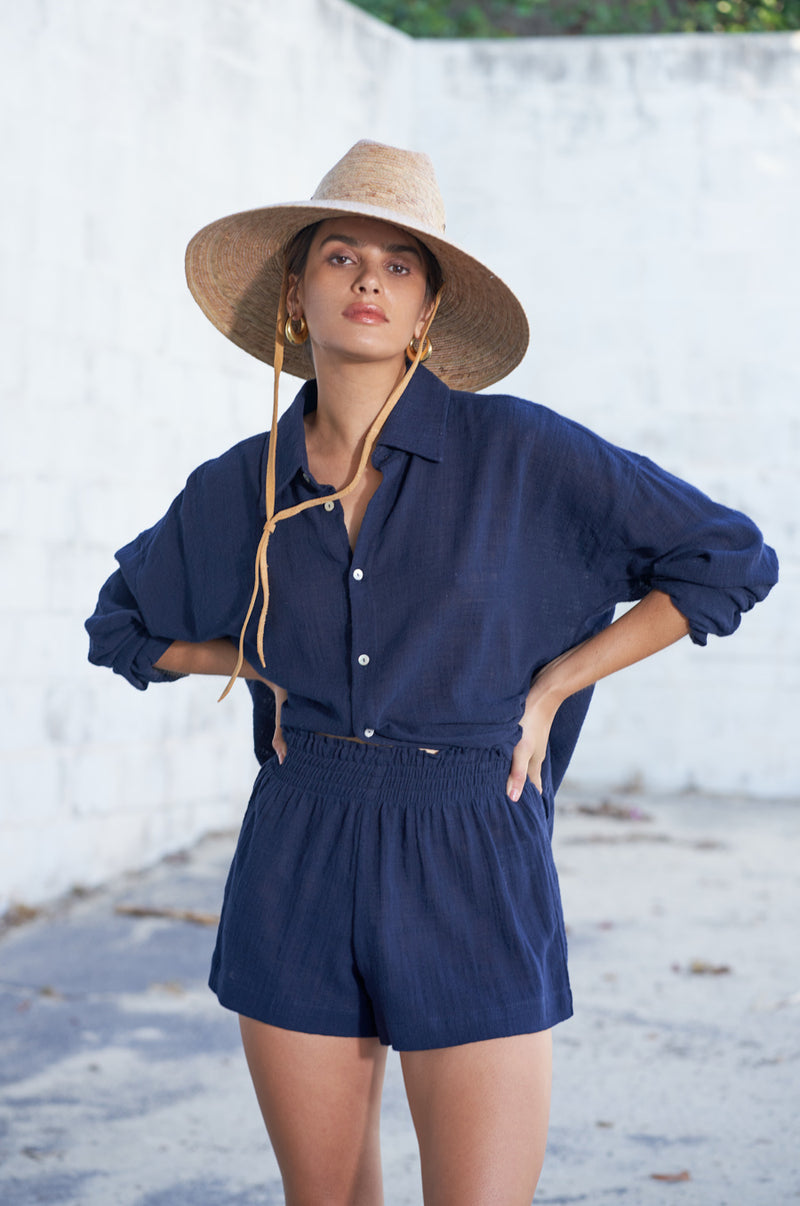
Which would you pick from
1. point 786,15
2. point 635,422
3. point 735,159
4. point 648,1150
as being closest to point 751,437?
point 635,422

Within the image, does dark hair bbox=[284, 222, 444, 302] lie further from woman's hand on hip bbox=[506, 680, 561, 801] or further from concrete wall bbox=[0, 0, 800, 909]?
concrete wall bbox=[0, 0, 800, 909]

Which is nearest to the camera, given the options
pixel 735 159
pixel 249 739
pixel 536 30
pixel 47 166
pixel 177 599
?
pixel 177 599

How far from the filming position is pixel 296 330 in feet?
7.12

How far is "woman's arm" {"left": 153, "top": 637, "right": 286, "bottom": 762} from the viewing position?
224 centimetres

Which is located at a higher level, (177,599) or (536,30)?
(536,30)

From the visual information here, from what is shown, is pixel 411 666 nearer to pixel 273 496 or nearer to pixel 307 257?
pixel 273 496

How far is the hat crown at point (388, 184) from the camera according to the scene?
6.49ft

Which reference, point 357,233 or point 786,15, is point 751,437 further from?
point 357,233

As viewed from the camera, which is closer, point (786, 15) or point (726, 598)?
point (726, 598)

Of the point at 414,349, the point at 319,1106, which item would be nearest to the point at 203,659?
the point at 414,349

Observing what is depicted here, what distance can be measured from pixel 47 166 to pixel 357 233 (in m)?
3.18

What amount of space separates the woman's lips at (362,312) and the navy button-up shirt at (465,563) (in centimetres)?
12

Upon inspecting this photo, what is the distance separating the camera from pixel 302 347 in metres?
2.28

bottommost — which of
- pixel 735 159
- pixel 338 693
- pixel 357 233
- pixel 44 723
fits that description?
pixel 44 723
